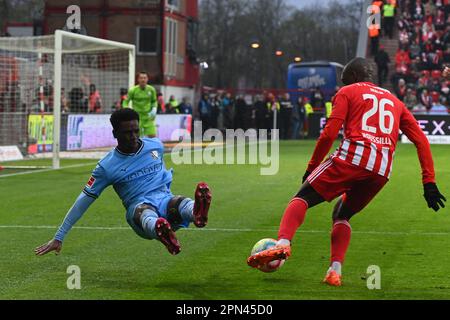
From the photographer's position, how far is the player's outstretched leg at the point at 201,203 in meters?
8.41

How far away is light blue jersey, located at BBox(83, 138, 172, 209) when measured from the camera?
889cm

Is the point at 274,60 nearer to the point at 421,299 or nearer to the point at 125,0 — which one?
the point at 125,0

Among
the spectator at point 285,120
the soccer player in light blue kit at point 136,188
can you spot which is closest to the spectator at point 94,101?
the spectator at point 285,120

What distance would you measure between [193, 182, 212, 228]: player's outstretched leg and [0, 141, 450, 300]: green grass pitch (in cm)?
54

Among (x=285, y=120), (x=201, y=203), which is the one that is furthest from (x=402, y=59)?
(x=201, y=203)

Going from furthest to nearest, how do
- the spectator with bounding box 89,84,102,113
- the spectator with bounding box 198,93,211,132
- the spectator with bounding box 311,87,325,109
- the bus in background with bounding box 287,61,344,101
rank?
the bus in background with bounding box 287,61,344,101, the spectator with bounding box 311,87,325,109, the spectator with bounding box 198,93,211,132, the spectator with bounding box 89,84,102,113

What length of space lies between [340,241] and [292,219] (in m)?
0.64

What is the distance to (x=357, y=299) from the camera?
310 inches

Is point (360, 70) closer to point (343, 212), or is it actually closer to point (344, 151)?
point (344, 151)

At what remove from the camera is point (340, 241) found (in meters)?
8.80

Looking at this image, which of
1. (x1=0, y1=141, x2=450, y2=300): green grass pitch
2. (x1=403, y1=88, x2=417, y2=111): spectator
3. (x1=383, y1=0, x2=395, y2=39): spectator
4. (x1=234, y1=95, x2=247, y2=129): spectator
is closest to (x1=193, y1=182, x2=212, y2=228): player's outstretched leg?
(x1=0, y1=141, x2=450, y2=300): green grass pitch

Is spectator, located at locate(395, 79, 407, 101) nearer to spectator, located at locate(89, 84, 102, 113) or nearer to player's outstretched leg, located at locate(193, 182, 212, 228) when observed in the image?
spectator, located at locate(89, 84, 102, 113)

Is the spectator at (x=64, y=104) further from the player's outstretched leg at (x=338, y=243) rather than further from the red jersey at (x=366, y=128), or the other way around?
the red jersey at (x=366, y=128)
